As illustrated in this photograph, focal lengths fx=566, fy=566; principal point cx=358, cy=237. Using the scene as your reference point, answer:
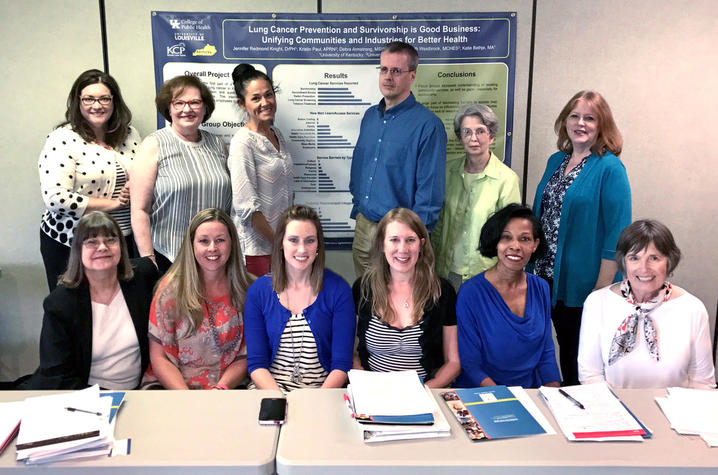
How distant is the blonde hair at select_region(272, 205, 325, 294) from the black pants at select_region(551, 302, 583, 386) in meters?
1.21

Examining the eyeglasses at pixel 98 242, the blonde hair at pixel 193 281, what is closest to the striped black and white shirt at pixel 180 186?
the blonde hair at pixel 193 281

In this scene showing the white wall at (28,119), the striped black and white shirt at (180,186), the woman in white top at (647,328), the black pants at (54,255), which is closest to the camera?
the woman in white top at (647,328)

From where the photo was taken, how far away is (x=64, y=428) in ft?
4.70

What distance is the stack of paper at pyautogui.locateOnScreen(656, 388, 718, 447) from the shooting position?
1.47 meters

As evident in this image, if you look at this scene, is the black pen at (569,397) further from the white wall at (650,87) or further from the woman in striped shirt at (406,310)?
the white wall at (650,87)

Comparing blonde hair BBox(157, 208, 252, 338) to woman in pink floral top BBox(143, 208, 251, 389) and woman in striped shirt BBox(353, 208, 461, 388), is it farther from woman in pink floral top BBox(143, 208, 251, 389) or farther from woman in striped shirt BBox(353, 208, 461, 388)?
woman in striped shirt BBox(353, 208, 461, 388)

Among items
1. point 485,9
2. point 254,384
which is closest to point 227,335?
point 254,384

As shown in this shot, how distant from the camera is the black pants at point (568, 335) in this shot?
106 inches

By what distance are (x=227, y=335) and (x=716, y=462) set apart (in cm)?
164

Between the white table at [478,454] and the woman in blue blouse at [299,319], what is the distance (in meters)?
0.65

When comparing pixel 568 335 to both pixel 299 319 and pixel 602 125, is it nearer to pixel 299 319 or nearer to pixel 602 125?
pixel 602 125

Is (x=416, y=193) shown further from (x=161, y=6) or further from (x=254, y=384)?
(x=161, y=6)

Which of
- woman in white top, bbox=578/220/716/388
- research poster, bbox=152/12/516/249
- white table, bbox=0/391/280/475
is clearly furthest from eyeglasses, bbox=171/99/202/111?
woman in white top, bbox=578/220/716/388

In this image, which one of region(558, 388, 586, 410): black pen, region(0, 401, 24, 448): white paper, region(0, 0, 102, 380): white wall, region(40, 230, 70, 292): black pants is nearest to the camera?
region(0, 401, 24, 448): white paper
